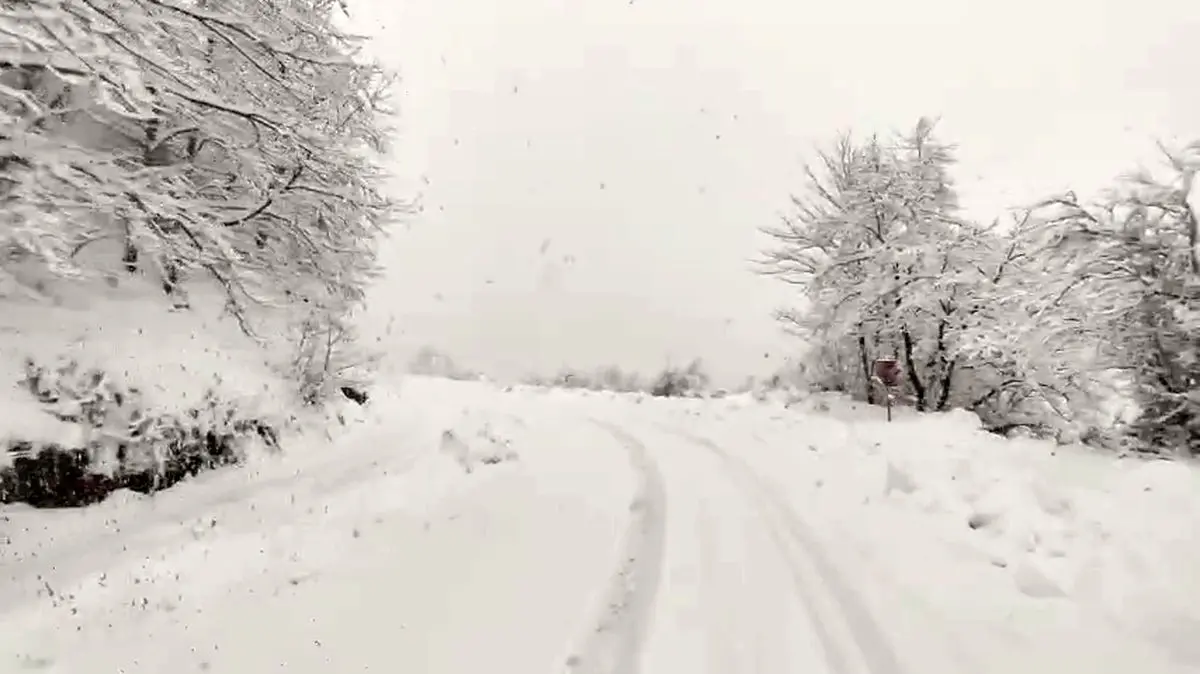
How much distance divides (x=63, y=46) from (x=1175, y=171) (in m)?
13.6

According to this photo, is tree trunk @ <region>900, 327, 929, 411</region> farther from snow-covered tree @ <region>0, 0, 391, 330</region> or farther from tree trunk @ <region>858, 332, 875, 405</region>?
snow-covered tree @ <region>0, 0, 391, 330</region>

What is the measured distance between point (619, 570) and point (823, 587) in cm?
158

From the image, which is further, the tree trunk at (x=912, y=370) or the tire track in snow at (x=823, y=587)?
the tree trunk at (x=912, y=370)

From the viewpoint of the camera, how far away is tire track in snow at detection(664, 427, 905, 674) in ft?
13.3

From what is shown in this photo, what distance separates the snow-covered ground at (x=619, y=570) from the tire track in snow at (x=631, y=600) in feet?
0.06

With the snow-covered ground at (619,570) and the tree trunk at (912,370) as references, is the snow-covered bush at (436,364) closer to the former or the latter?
the tree trunk at (912,370)

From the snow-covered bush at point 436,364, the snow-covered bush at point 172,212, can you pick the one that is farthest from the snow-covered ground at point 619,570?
the snow-covered bush at point 436,364

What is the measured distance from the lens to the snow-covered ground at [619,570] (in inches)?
164

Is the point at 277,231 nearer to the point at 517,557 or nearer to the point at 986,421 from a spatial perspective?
the point at 517,557

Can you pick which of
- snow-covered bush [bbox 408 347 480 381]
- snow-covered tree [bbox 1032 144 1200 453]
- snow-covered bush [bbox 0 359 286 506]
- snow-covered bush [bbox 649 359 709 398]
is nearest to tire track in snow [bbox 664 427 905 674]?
snow-covered tree [bbox 1032 144 1200 453]

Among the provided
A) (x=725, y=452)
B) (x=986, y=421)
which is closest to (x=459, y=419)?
(x=725, y=452)

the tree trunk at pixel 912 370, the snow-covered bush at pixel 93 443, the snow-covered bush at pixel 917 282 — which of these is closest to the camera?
the snow-covered bush at pixel 93 443

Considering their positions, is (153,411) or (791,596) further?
(153,411)

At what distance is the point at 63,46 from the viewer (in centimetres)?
452
